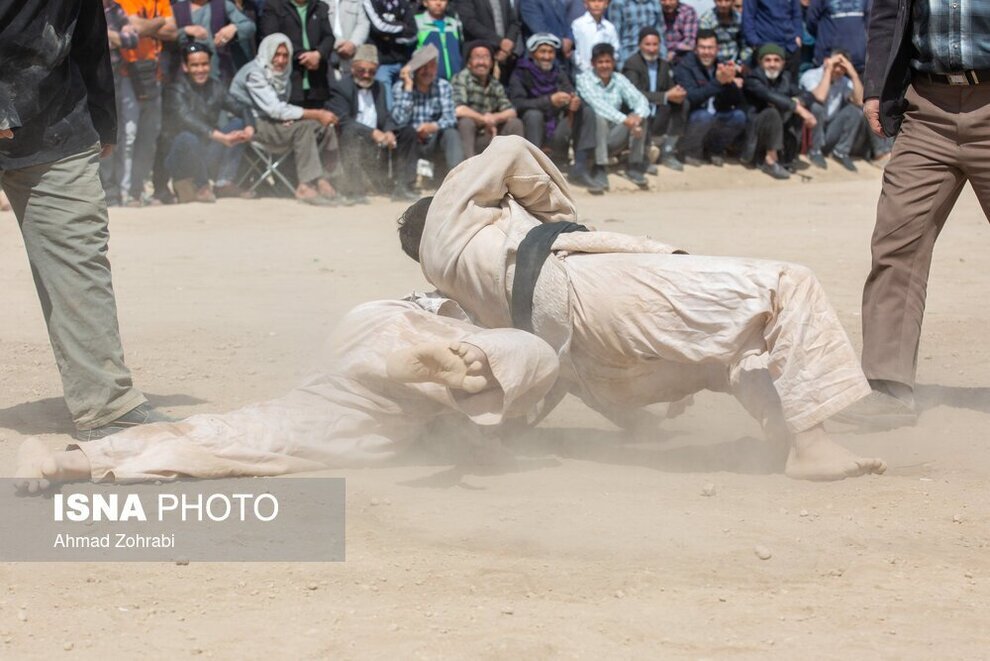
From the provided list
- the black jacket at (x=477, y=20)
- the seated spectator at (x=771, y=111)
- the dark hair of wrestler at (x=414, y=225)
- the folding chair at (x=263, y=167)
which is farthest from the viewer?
the seated spectator at (x=771, y=111)

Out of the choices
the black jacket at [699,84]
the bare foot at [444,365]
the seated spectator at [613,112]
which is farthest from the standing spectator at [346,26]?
the bare foot at [444,365]

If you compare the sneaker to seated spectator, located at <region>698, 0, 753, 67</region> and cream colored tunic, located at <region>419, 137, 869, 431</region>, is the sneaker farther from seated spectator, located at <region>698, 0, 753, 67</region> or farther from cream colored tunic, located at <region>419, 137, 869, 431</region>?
seated spectator, located at <region>698, 0, 753, 67</region>

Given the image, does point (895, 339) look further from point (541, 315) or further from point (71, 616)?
point (71, 616)

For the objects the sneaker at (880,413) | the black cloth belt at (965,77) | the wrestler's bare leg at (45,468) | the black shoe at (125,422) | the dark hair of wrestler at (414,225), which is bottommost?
the sneaker at (880,413)

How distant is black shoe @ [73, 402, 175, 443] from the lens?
5207 mm

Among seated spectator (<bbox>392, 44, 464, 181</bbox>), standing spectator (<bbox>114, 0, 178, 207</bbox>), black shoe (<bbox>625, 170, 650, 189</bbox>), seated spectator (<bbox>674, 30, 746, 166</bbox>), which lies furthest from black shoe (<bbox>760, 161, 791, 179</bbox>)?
standing spectator (<bbox>114, 0, 178, 207</bbox>)

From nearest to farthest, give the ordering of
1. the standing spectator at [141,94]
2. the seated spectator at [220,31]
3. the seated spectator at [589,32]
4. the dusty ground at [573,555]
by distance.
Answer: the dusty ground at [573,555] → the standing spectator at [141,94] → the seated spectator at [220,31] → the seated spectator at [589,32]

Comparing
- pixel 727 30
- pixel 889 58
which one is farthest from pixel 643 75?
pixel 889 58

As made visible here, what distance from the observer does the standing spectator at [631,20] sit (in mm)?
14305

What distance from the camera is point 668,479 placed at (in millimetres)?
4852

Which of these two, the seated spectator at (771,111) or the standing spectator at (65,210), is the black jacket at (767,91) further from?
the standing spectator at (65,210)

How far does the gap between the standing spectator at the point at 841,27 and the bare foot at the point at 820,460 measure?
37.8ft

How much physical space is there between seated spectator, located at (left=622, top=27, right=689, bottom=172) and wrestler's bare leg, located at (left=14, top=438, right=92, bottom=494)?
1007cm

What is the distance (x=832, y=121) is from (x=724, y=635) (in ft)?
42.7
